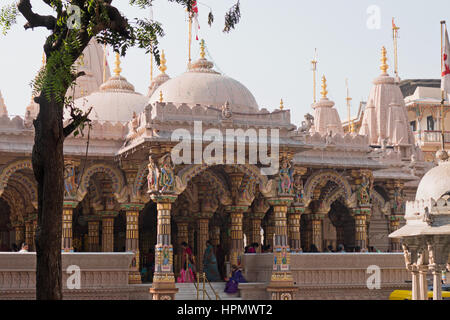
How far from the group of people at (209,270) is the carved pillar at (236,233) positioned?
50 cm

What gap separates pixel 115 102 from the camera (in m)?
21.2

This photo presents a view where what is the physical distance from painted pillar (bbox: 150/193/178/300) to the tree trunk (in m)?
8.66

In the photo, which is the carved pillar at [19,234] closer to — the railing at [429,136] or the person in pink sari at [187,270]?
the person in pink sari at [187,270]

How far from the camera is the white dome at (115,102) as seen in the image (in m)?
20.8

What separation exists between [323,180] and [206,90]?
4.65 meters

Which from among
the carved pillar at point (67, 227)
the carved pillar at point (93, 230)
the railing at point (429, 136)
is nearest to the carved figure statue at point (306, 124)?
the carved pillar at point (67, 227)

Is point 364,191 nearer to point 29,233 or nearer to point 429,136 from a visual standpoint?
point 29,233

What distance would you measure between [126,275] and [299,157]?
6.55 metres

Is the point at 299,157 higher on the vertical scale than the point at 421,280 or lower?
higher
